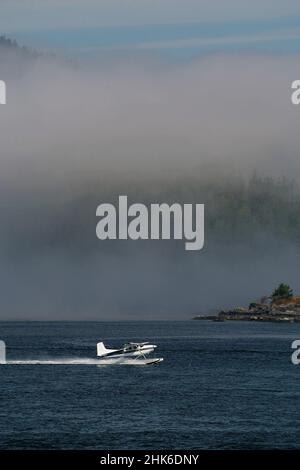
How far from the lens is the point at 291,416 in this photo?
138250 millimetres

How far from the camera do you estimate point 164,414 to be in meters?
140
